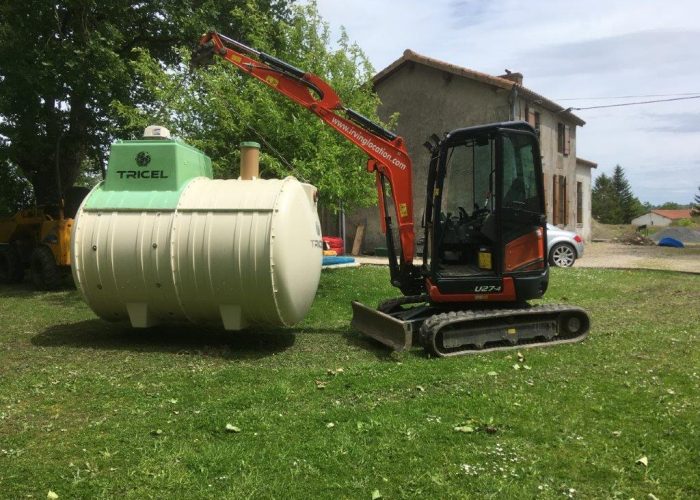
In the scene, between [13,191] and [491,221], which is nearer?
[491,221]

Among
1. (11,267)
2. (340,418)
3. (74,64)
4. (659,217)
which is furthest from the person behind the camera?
(659,217)

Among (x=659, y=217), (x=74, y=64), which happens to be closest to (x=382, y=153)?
(x=74, y=64)

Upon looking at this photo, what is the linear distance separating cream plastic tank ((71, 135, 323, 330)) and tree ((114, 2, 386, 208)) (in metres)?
3.67

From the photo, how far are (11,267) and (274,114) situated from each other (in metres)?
9.34

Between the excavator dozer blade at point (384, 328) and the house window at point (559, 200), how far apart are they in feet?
63.3

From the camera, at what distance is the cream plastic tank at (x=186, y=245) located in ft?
22.9

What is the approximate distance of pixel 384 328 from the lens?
7465 mm

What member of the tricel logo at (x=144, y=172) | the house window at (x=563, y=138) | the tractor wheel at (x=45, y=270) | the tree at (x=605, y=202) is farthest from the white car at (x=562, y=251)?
the tree at (x=605, y=202)

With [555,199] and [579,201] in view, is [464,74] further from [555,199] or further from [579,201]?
[579,201]

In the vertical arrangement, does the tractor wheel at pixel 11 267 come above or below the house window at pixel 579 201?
below

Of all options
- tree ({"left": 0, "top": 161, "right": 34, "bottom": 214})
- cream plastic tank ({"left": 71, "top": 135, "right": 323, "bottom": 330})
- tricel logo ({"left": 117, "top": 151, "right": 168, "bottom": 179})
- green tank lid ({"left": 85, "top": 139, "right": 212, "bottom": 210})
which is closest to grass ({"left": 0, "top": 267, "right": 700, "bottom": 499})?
cream plastic tank ({"left": 71, "top": 135, "right": 323, "bottom": 330})

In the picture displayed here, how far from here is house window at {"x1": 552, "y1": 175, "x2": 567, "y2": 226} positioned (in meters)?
25.4

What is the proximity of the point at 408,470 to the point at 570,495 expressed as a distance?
102 cm

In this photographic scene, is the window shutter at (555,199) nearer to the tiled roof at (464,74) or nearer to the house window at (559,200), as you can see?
the house window at (559,200)
